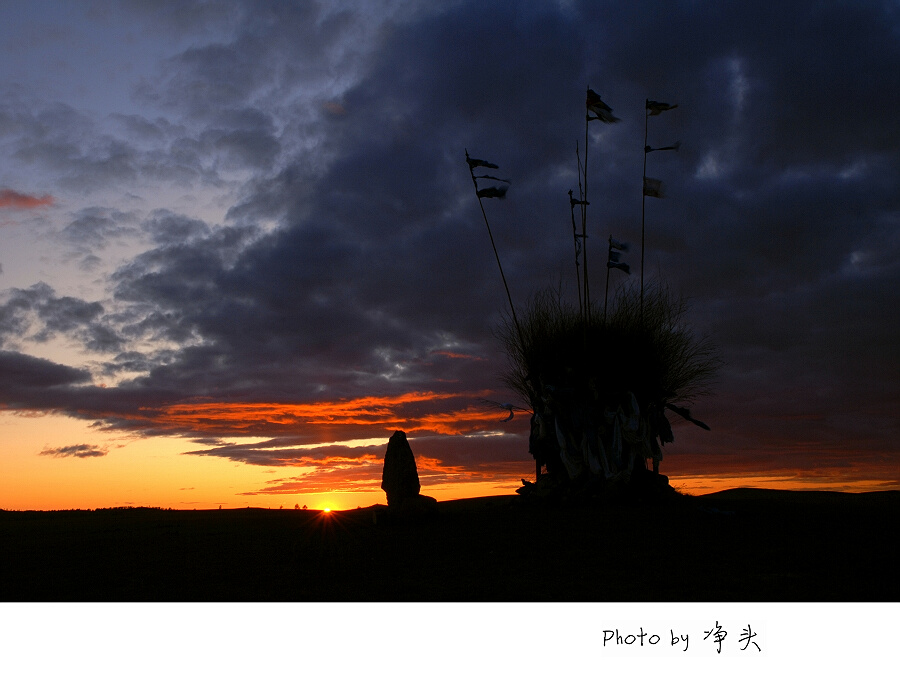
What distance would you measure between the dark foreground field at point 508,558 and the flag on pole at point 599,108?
10026 millimetres

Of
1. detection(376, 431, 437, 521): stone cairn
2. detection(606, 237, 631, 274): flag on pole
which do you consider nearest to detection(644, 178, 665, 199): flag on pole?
detection(606, 237, 631, 274): flag on pole

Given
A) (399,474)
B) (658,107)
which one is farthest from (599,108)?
(399,474)

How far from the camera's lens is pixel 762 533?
40.5 ft

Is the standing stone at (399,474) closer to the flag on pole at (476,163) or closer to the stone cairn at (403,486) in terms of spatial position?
the stone cairn at (403,486)

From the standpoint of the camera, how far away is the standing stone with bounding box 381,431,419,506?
16859mm

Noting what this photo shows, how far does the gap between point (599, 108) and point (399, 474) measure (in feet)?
35.7

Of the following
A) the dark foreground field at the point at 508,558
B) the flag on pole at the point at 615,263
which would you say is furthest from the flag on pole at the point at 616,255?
the dark foreground field at the point at 508,558

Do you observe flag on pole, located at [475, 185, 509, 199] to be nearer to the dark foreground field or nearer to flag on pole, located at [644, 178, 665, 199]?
flag on pole, located at [644, 178, 665, 199]

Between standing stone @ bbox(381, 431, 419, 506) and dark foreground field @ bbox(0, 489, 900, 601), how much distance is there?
29.6 inches

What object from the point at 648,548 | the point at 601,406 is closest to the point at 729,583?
the point at 648,548

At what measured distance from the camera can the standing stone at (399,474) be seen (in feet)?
55.3

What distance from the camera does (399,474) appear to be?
16922 mm

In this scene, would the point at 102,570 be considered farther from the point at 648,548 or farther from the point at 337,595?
the point at 648,548

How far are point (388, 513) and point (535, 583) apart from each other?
292 inches
